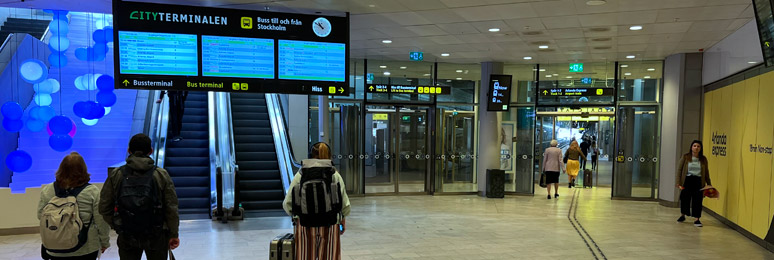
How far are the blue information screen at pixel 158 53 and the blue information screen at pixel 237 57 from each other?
5.8 inches

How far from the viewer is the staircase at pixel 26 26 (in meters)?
10.9

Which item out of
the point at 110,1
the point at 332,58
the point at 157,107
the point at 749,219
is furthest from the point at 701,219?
the point at 157,107

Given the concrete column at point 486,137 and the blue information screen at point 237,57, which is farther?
the concrete column at point 486,137

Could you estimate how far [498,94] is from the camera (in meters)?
11.6

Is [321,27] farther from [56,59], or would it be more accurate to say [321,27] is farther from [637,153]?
[637,153]

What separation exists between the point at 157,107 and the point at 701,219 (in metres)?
10.7

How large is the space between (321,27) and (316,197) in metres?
3.18

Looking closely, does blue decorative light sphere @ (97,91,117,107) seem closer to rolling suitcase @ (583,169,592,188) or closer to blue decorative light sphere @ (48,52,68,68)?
blue decorative light sphere @ (48,52,68,68)

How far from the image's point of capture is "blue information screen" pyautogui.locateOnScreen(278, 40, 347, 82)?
6328 mm

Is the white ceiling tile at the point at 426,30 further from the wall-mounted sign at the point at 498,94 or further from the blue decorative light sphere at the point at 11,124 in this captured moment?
the blue decorative light sphere at the point at 11,124

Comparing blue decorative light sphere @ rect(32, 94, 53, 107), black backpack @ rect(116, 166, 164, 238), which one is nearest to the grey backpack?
black backpack @ rect(116, 166, 164, 238)

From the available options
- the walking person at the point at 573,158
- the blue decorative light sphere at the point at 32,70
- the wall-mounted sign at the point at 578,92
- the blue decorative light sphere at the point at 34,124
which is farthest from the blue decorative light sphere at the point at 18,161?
the walking person at the point at 573,158

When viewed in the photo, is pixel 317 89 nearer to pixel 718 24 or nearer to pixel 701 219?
pixel 718 24

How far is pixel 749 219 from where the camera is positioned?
286 inches
